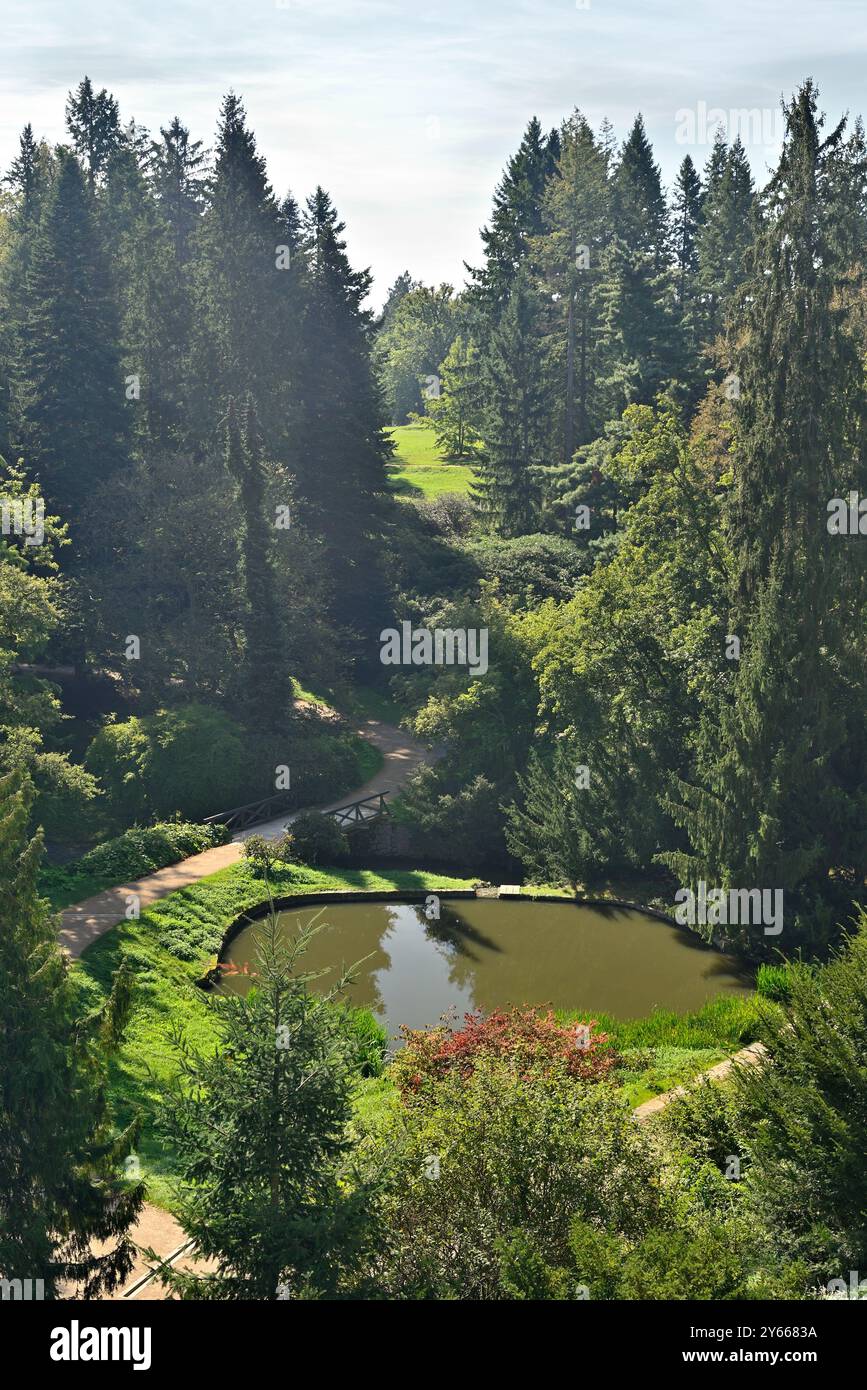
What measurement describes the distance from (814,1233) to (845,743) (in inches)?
699

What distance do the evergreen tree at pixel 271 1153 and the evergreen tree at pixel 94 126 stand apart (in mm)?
78417

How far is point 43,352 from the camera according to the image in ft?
157

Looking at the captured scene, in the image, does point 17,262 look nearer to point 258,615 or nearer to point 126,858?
point 258,615

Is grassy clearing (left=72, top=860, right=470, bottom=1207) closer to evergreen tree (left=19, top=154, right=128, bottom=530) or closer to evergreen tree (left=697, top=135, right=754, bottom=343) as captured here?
evergreen tree (left=19, top=154, right=128, bottom=530)

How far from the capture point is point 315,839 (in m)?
34.1

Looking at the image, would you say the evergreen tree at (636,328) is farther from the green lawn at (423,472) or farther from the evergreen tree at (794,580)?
the evergreen tree at (794,580)

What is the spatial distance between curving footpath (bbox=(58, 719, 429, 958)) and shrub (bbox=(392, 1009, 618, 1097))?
5.94m

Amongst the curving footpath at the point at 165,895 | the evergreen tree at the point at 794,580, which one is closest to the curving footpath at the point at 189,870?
the curving footpath at the point at 165,895

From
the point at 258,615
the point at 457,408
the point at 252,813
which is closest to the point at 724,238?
the point at 457,408

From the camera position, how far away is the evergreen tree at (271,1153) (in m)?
11.6

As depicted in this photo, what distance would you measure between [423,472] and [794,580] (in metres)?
54.5

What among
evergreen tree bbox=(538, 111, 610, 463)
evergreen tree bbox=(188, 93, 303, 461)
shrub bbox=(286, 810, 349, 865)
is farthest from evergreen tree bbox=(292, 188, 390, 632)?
shrub bbox=(286, 810, 349, 865)
